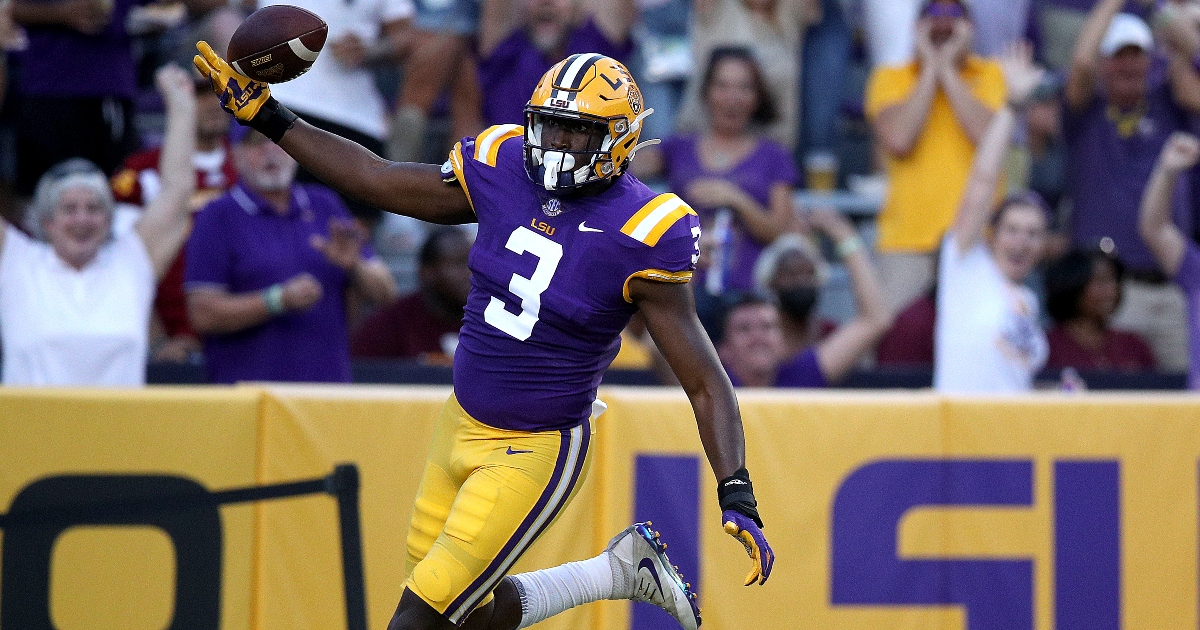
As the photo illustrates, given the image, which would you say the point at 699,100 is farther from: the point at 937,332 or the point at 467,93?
the point at 937,332

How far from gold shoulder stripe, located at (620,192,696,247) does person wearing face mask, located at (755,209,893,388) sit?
263 centimetres

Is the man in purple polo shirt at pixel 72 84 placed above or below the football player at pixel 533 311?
above

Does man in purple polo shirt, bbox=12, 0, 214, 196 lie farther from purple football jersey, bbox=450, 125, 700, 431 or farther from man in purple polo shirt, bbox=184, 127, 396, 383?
purple football jersey, bbox=450, 125, 700, 431

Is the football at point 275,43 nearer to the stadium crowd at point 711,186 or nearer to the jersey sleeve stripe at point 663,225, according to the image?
the jersey sleeve stripe at point 663,225

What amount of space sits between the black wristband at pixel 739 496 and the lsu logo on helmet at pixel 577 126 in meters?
0.96

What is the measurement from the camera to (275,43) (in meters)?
4.54

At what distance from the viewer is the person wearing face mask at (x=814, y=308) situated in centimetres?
698

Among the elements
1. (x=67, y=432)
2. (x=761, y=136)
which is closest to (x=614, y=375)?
(x=761, y=136)

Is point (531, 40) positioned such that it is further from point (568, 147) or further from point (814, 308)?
point (568, 147)

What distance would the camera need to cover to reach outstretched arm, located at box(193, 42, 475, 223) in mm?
4613

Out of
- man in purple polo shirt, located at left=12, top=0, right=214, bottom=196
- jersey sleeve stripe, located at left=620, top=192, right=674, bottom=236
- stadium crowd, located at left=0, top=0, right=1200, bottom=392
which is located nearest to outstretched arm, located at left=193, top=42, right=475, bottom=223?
jersey sleeve stripe, located at left=620, top=192, right=674, bottom=236

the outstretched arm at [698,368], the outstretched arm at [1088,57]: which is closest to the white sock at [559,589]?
the outstretched arm at [698,368]

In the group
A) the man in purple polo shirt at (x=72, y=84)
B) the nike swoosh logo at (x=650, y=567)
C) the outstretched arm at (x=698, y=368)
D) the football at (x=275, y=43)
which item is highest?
the man in purple polo shirt at (x=72, y=84)

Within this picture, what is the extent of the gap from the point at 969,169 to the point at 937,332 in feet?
4.41
